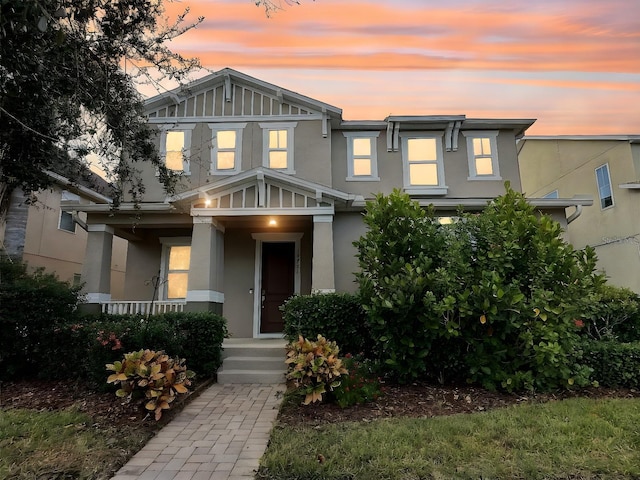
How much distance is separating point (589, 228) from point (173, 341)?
15312 mm

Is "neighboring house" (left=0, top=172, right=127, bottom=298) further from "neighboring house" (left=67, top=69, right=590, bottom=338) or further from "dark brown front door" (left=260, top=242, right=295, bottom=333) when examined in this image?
"dark brown front door" (left=260, top=242, right=295, bottom=333)

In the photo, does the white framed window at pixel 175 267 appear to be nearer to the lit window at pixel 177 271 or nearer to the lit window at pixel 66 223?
the lit window at pixel 177 271

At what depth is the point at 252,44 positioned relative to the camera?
20.0 ft

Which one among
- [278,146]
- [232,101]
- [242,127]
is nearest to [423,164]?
[278,146]

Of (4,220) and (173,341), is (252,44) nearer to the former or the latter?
(173,341)

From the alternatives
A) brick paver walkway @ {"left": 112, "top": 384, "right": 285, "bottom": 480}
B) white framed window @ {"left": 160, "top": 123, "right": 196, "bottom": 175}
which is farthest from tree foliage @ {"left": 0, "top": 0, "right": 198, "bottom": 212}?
white framed window @ {"left": 160, "top": 123, "right": 196, "bottom": 175}

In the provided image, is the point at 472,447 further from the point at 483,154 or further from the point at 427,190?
the point at 483,154

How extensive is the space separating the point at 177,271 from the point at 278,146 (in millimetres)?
4367

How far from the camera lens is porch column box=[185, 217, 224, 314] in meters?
8.50

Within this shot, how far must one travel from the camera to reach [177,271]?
1070cm

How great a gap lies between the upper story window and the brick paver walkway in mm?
13947

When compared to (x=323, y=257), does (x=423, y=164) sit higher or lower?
higher

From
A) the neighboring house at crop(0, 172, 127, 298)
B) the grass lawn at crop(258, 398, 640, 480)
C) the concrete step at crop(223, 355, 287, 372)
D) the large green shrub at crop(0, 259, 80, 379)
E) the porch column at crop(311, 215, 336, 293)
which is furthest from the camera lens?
the neighboring house at crop(0, 172, 127, 298)

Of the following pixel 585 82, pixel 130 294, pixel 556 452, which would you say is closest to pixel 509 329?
pixel 556 452
